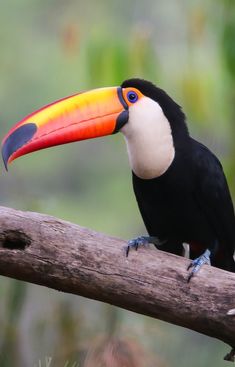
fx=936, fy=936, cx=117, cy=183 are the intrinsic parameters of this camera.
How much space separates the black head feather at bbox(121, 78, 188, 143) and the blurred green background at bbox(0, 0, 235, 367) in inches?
19.6

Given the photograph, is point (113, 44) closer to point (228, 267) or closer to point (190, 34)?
point (190, 34)

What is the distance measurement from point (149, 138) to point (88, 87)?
1.64 metres

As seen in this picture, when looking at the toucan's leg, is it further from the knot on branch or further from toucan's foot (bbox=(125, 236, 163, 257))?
the knot on branch

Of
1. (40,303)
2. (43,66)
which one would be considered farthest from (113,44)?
(43,66)

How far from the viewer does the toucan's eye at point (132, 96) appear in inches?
157

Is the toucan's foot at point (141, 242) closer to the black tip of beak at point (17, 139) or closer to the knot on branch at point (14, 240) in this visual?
the knot on branch at point (14, 240)

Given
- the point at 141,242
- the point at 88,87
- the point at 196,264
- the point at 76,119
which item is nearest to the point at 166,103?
the point at 76,119

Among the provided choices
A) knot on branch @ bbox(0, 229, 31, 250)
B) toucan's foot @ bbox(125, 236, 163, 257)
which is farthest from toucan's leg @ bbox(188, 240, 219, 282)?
knot on branch @ bbox(0, 229, 31, 250)

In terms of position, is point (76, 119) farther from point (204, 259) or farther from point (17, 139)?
point (204, 259)

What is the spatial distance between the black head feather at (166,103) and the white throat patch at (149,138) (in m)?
0.02

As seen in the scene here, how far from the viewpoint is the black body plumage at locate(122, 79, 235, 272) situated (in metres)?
4.02

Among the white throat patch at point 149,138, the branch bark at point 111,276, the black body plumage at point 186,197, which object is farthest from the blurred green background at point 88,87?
the white throat patch at point 149,138

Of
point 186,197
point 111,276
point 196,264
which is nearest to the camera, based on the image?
point 111,276

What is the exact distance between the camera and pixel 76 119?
12.8 ft
